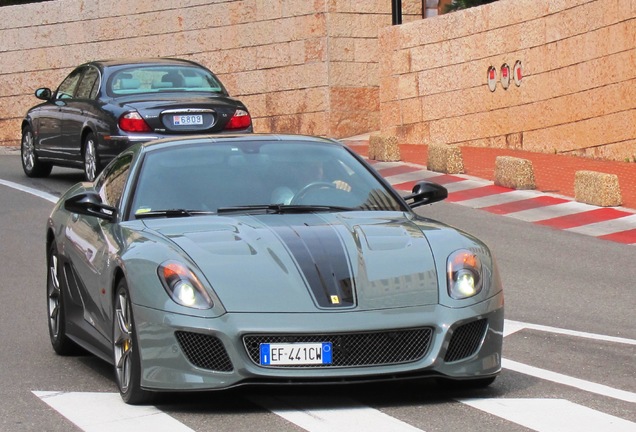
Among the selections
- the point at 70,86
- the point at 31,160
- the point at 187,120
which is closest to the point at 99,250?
the point at 187,120

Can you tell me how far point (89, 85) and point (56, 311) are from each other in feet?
33.7

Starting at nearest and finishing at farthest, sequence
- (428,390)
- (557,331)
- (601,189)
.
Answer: (428,390)
(557,331)
(601,189)

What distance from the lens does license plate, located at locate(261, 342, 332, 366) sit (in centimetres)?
680

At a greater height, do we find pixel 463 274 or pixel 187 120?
pixel 463 274

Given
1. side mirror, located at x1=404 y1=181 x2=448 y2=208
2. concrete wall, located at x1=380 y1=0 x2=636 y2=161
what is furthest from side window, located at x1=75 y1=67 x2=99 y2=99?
side mirror, located at x1=404 y1=181 x2=448 y2=208

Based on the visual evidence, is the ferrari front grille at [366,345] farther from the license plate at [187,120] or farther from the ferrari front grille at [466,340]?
the license plate at [187,120]

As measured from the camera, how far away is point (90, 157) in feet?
60.3

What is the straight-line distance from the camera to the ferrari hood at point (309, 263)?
6.93m

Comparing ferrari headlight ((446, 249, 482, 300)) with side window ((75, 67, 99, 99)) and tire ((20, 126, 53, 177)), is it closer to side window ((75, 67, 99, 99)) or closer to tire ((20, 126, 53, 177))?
side window ((75, 67, 99, 99))

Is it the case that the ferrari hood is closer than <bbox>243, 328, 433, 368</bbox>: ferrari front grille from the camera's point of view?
No

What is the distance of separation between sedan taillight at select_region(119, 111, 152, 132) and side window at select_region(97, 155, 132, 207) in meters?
8.18

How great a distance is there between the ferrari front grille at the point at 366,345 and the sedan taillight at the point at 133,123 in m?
10.7

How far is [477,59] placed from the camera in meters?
24.6

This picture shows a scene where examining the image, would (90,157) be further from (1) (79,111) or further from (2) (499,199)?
(2) (499,199)
